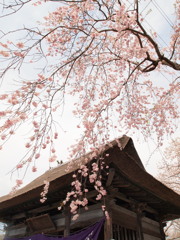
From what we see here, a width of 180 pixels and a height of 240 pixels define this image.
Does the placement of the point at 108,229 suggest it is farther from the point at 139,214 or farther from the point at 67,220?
the point at 139,214

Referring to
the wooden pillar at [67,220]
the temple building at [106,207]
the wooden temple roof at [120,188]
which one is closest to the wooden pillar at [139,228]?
the temple building at [106,207]

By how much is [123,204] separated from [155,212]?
1668 mm

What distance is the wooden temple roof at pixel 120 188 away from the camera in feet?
16.3

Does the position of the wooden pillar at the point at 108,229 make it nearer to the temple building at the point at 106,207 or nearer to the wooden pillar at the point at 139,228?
the temple building at the point at 106,207

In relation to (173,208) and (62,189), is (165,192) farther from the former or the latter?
(62,189)

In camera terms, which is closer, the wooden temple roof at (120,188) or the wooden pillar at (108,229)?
the wooden pillar at (108,229)

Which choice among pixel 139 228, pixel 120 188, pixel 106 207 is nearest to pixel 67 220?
pixel 106 207

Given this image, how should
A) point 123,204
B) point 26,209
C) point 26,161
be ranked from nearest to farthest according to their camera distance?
point 26,161 < point 123,204 < point 26,209

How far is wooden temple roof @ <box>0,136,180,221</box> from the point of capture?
196 inches

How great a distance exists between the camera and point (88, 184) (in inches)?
215

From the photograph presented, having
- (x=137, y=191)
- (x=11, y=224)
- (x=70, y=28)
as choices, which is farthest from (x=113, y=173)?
(x=11, y=224)

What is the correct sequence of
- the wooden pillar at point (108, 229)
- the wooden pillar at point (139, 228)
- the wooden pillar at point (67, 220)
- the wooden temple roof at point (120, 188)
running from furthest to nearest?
1. the wooden pillar at point (139, 228)
2. the wooden pillar at point (67, 220)
3. the wooden temple roof at point (120, 188)
4. the wooden pillar at point (108, 229)

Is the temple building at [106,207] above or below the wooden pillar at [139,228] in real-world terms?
above

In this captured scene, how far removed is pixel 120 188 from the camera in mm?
5828
